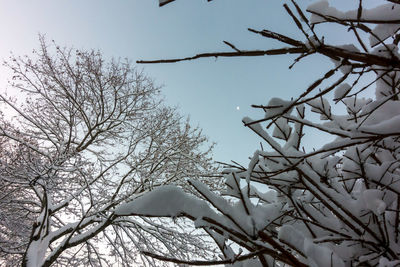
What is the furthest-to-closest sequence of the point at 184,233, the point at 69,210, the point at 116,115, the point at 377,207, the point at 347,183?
the point at 116,115, the point at 69,210, the point at 184,233, the point at 347,183, the point at 377,207

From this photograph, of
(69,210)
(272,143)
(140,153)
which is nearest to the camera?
(272,143)

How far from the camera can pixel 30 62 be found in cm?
950

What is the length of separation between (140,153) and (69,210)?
9.93 feet

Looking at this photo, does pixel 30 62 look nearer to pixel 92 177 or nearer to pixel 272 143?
pixel 92 177

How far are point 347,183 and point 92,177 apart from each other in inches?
331

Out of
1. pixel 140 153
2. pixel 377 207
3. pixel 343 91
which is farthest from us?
pixel 140 153

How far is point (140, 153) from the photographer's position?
9781mm

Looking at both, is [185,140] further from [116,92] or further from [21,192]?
[21,192]

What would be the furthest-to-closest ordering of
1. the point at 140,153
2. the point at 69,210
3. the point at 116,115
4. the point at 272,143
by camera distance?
the point at 116,115
the point at 140,153
the point at 69,210
the point at 272,143

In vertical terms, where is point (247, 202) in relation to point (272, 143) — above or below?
below

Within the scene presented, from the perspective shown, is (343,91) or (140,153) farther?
(140,153)

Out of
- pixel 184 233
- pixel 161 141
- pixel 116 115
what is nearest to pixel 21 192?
pixel 116 115

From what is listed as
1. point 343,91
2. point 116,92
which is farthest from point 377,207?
point 116,92

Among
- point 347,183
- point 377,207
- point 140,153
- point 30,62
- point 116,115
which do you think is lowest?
point 377,207
